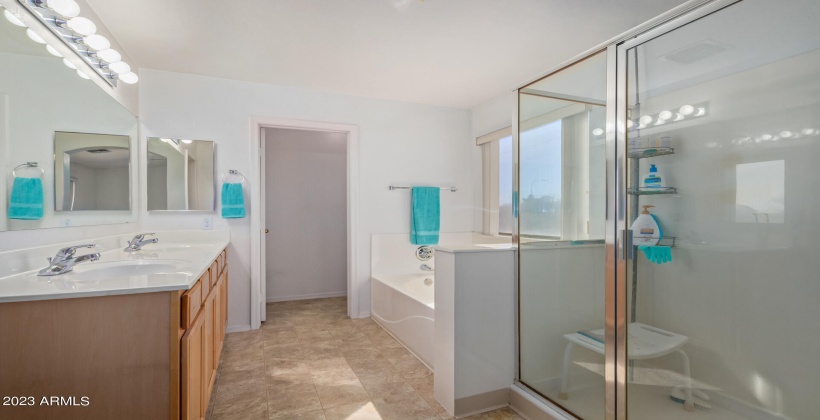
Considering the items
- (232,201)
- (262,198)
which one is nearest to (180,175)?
(232,201)

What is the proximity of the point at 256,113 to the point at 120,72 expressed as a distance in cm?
108

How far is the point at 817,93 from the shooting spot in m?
1.04

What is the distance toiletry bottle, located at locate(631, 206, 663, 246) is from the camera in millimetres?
1409

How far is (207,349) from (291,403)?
0.55m

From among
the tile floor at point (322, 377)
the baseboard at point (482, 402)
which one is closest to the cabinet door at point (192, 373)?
the tile floor at point (322, 377)

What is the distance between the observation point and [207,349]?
1.82m

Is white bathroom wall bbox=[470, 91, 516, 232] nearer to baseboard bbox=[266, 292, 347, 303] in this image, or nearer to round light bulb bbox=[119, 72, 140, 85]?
baseboard bbox=[266, 292, 347, 303]

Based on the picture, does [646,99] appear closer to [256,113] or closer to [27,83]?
[27,83]

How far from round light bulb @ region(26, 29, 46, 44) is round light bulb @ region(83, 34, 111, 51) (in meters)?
0.34

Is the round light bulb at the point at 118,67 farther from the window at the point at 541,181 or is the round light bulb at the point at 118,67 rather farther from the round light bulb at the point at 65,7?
the window at the point at 541,181

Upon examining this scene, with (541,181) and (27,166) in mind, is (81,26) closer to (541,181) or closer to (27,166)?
(27,166)

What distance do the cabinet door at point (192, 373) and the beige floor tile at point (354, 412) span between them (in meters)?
0.61

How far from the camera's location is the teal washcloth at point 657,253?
4.54ft

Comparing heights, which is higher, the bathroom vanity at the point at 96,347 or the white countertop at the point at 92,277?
the white countertop at the point at 92,277
